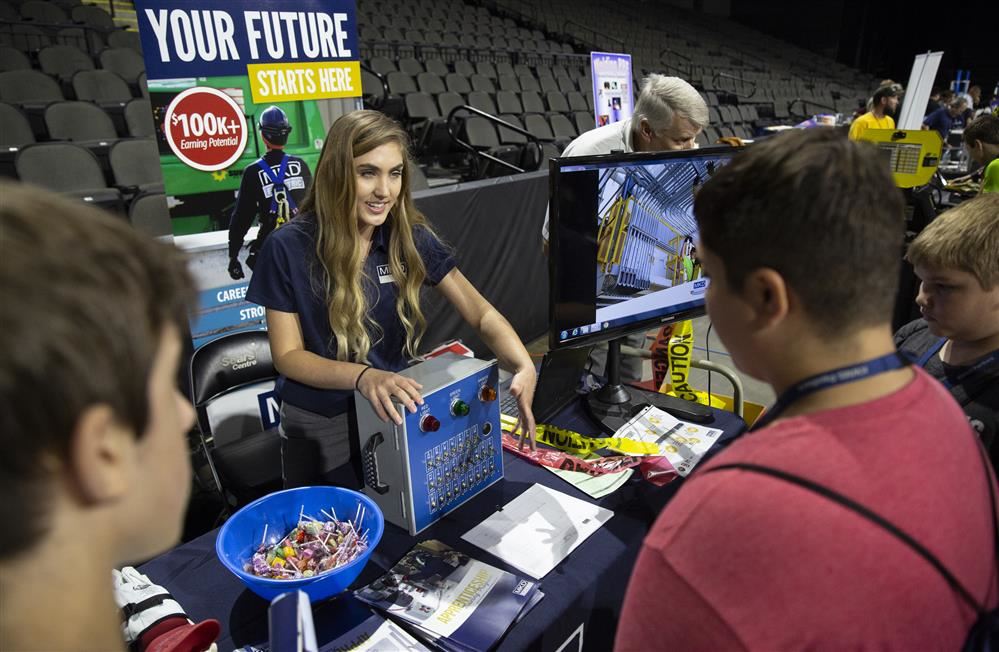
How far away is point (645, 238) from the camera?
1.59 meters

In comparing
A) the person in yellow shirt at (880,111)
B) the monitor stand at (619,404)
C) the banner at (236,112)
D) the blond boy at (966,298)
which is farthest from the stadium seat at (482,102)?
the blond boy at (966,298)

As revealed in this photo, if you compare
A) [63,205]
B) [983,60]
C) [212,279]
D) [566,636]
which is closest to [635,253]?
[566,636]

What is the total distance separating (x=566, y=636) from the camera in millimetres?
1046

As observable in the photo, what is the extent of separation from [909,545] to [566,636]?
651 mm

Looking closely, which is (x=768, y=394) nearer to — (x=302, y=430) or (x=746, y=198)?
(x=302, y=430)

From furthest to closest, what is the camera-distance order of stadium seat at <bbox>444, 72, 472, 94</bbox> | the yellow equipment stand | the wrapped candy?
stadium seat at <bbox>444, 72, 472, 94</bbox> → the yellow equipment stand → the wrapped candy

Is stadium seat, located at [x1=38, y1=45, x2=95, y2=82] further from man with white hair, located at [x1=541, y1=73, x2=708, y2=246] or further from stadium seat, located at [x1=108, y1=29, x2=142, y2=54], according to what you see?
man with white hair, located at [x1=541, y1=73, x2=708, y2=246]

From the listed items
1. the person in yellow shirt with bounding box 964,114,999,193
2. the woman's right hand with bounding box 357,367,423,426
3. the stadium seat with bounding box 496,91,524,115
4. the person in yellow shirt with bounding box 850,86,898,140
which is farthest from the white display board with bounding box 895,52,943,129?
the woman's right hand with bounding box 357,367,423,426

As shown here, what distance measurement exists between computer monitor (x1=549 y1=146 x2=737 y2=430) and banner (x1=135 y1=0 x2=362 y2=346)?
184 centimetres

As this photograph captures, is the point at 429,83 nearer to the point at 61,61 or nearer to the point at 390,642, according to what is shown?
the point at 61,61

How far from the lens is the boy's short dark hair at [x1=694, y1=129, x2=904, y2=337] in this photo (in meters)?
0.60

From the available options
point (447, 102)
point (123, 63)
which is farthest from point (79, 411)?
point (447, 102)

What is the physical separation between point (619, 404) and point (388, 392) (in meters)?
0.76

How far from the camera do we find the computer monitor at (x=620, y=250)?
4.66ft
